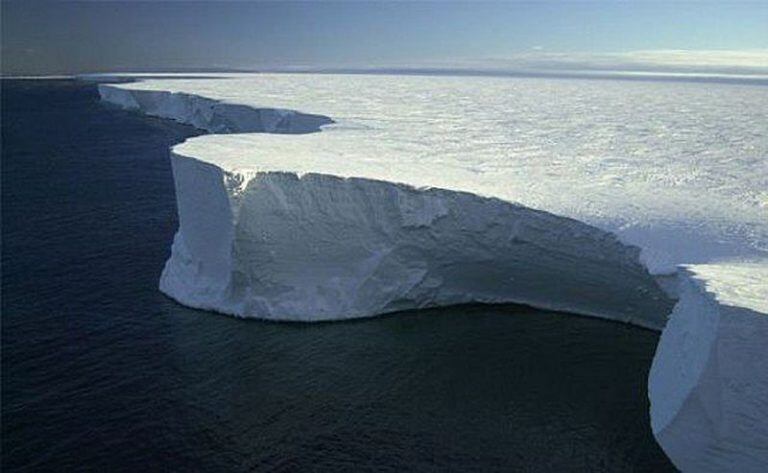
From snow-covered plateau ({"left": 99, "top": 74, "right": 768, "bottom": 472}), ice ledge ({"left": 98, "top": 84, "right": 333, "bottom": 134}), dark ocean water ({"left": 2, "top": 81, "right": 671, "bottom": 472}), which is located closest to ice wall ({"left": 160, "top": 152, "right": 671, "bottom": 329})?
snow-covered plateau ({"left": 99, "top": 74, "right": 768, "bottom": 472})

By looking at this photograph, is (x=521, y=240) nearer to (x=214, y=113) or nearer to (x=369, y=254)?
Answer: (x=369, y=254)

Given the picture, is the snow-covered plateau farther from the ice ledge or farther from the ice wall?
the ice ledge

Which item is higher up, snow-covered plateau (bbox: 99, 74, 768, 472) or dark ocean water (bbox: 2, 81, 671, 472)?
snow-covered plateau (bbox: 99, 74, 768, 472)

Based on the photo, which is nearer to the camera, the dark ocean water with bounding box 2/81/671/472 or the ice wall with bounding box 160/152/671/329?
the dark ocean water with bounding box 2/81/671/472

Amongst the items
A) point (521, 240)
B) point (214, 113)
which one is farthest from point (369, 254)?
point (214, 113)

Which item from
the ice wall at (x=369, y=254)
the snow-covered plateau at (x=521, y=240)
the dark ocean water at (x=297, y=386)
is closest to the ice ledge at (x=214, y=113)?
the snow-covered plateau at (x=521, y=240)

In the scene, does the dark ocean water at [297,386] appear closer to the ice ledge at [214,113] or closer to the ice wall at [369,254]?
the ice wall at [369,254]
